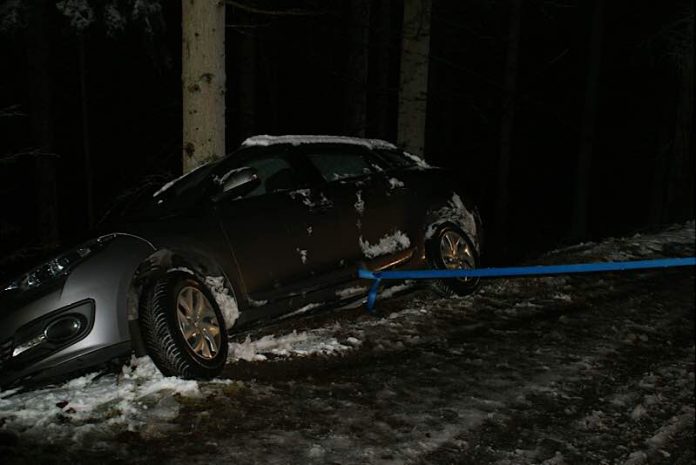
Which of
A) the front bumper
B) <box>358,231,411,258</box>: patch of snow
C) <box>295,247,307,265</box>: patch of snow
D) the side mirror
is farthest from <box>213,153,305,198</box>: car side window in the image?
the front bumper

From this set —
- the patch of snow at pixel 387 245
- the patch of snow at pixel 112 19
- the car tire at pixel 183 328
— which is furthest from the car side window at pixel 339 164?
the patch of snow at pixel 112 19

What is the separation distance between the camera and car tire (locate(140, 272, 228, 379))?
4.02 meters

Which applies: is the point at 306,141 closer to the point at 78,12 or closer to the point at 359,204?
the point at 359,204

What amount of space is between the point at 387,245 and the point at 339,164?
894mm

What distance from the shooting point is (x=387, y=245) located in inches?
234

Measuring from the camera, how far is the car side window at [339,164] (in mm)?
5848

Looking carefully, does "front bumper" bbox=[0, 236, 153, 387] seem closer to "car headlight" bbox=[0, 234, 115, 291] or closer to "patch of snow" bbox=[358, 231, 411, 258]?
"car headlight" bbox=[0, 234, 115, 291]

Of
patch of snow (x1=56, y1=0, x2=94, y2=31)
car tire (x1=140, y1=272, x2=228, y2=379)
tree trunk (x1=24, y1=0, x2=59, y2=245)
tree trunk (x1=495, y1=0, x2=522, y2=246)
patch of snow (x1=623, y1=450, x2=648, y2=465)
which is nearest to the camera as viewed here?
patch of snow (x1=623, y1=450, x2=648, y2=465)

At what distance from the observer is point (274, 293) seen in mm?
4859

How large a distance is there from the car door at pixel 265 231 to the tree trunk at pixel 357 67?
8011 mm

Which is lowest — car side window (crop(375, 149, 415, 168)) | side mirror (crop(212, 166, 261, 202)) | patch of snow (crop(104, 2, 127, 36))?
side mirror (crop(212, 166, 261, 202))

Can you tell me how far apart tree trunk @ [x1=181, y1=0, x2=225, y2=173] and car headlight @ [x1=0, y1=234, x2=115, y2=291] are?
2.41m

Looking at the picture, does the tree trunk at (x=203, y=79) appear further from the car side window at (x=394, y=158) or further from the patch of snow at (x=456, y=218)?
the patch of snow at (x=456, y=218)

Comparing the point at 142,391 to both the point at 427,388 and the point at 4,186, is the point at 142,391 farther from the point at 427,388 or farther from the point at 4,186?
the point at 4,186
